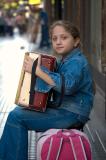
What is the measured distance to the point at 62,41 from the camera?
5.03m

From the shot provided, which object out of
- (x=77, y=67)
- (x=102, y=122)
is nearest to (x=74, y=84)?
(x=77, y=67)

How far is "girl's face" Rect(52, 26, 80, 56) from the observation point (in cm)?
502

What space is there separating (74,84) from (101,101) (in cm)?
480

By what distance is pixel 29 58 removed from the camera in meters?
4.94

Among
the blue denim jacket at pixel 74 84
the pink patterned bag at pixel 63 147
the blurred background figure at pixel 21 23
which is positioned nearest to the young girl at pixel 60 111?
the blue denim jacket at pixel 74 84

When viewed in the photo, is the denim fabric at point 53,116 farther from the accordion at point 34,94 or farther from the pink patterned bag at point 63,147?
the pink patterned bag at point 63,147

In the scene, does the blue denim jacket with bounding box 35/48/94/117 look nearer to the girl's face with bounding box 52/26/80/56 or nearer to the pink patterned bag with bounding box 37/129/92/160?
the girl's face with bounding box 52/26/80/56


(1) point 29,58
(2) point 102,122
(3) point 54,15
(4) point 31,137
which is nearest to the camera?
(1) point 29,58

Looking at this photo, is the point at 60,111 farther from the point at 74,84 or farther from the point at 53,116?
the point at 74,84

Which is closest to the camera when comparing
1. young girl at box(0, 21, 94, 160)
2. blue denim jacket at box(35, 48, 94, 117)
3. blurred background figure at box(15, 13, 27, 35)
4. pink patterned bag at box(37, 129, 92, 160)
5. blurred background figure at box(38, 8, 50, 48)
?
pink patterned bag at box(37, 129, 92, 160)

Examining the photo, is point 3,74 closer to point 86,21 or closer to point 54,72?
point 86,21

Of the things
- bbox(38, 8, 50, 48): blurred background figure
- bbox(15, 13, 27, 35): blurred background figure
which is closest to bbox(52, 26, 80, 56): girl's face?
bbox(38, 8, 50, 48): blurred background figure

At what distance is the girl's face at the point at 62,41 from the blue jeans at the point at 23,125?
1.68ft

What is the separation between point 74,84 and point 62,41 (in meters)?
0.43
